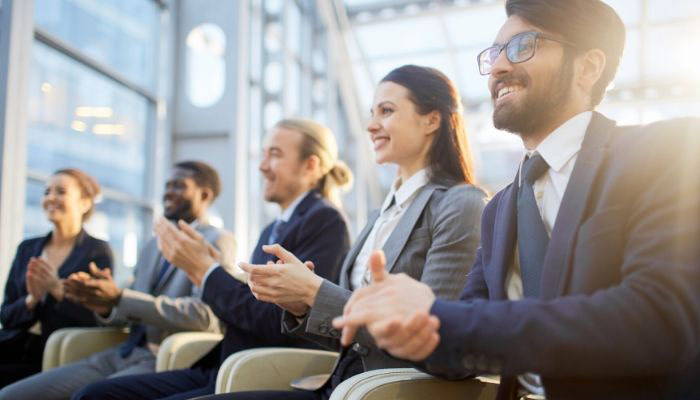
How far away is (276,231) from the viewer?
250 cm

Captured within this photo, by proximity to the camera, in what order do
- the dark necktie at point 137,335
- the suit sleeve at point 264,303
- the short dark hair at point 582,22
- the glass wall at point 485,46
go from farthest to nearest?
1. the glass wall at point 485,46
2. the dark necktie at point 137,335
3. the suit sleeve at point 264,303
4. the short dark hair at point 582,22

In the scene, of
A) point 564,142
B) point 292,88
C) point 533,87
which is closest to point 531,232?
point 564,142

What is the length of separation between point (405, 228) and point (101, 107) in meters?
3.67

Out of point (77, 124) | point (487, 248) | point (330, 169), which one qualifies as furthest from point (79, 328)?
point (487, 248)

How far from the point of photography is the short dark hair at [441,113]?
2008mm

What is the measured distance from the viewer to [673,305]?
0.90 metres

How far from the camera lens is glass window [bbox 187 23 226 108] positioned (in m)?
5.83

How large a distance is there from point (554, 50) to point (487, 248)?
0.44 metres

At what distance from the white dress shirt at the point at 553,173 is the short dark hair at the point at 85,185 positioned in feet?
9.00

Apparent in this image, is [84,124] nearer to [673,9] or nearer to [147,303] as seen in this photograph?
[147,303]

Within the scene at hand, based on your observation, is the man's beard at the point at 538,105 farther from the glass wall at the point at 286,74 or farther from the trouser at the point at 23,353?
the glass wall at the point at 286,74

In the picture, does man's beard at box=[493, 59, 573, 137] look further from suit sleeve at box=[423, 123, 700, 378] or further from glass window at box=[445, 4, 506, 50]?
glass window at box=[445, 4, 506, 50]

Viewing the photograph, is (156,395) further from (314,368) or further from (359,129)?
(359,129)

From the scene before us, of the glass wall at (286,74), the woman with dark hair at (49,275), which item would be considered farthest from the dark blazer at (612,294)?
the glass wall at (286,74)
